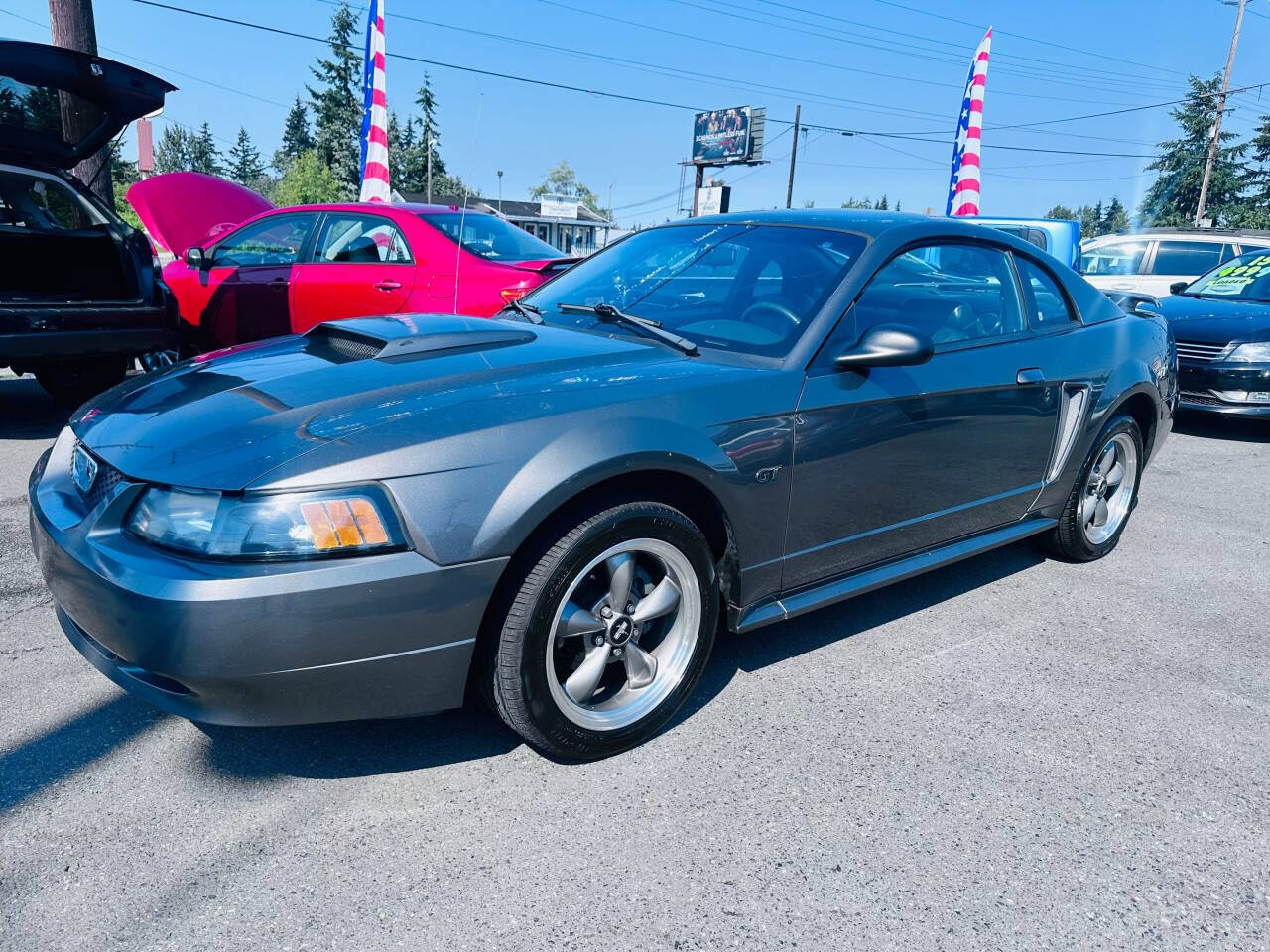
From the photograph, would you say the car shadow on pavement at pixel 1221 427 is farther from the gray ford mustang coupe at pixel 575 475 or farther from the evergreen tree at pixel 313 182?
the evergreen tree at pixel 313 182

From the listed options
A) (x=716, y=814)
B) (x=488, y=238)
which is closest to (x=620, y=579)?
(x=716, y=814)

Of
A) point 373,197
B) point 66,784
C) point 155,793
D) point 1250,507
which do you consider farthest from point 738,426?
point 373,197

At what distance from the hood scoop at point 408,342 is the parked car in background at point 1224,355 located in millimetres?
6611

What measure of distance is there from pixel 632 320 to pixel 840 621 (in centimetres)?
138

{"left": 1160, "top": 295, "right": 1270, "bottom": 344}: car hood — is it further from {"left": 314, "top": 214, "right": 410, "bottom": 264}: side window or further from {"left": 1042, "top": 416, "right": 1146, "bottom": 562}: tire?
{"left": 314, "top": 214, "right": 410, "bottom": 264}: side window

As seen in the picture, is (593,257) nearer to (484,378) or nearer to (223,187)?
(484,378)

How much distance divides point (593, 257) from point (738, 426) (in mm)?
1519

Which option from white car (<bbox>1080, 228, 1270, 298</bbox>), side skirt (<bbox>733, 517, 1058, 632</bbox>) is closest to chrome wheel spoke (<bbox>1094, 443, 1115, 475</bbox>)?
side skirt (<bbox>733, 517, 1058, 632</bbox>)

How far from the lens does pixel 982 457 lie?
10.4ft

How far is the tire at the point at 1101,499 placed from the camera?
386 cm

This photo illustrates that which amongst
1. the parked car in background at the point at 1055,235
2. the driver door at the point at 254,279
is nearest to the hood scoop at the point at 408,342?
the driver door at the point at 254,279

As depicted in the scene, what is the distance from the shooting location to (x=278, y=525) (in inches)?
72.2

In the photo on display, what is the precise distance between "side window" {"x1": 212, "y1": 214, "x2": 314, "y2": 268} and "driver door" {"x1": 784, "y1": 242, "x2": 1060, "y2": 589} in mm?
5030

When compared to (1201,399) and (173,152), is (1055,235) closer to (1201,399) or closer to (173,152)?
(1201,399)
